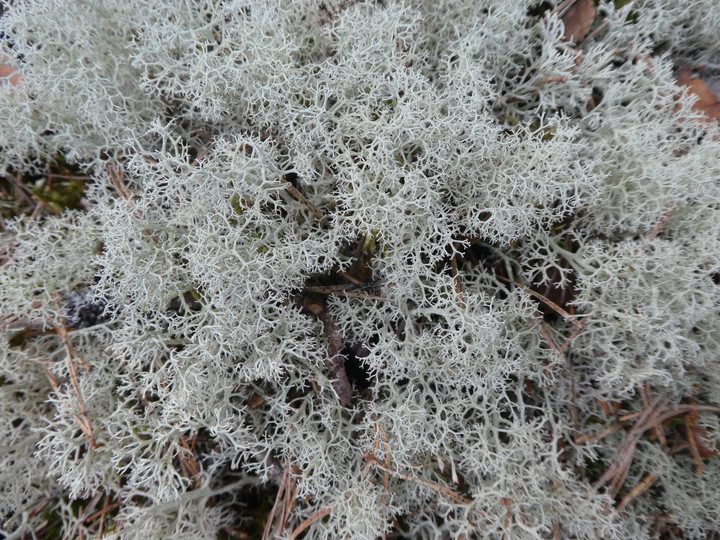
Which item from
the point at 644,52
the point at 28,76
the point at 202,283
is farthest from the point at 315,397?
the point at 644,52

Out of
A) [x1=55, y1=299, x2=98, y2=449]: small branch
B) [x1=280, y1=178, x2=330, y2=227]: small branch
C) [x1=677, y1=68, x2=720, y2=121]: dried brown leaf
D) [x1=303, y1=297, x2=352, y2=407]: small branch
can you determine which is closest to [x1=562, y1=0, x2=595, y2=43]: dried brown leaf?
[x1=677, y1=68, x2=720, y2=121]: dried brown leaf

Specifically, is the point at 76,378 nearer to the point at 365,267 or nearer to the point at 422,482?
the point at 365,267

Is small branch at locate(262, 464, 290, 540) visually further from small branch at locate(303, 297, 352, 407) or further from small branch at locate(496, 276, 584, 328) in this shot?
small branch at locate(496, 276, 584, 328)

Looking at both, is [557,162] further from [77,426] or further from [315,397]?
[77,426]

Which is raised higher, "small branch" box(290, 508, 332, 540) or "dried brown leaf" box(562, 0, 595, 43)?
"dried brown leaf" box(562, 0, 595, 43)

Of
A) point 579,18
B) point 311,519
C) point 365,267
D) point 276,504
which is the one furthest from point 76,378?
point 579,18

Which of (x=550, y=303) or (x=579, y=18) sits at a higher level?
(x=579, y=18)

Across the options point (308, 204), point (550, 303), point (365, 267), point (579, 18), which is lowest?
point (550, 303)

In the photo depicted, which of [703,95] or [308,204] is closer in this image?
[308,204]

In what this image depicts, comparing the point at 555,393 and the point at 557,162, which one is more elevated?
the point at 557,162
